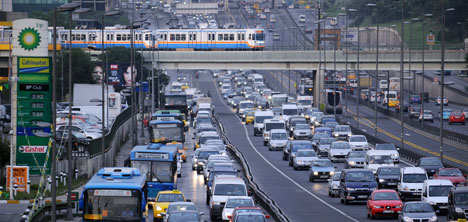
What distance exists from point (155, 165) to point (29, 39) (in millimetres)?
11364

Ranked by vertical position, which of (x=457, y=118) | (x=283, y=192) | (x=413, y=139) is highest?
(x=457, y=118)

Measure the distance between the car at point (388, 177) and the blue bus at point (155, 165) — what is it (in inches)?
415

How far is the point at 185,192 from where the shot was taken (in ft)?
169

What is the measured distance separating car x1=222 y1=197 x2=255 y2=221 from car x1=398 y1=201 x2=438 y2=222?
5177 millimetres

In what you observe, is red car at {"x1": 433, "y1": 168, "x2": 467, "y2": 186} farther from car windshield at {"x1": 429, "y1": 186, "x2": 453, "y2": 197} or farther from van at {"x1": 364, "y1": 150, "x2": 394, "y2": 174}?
van at {"x1": 364, "y1": 150, "x2": 394, "y2": 174}

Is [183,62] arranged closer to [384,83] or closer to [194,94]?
[194,94]

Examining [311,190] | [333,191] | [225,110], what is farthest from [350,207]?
[225,110]

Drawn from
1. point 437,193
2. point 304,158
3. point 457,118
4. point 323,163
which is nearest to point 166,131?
point 304,158

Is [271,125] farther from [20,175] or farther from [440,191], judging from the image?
[440,191]

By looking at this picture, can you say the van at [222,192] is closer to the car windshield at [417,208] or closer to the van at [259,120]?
the car windshield at [417,208]

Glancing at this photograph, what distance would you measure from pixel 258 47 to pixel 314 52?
8.33 metres

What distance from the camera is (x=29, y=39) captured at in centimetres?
4934

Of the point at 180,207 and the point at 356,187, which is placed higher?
the point at 180,207

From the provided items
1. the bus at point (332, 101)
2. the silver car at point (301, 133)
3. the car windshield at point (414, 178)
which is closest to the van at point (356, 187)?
the car windshield at point (414, 178)
